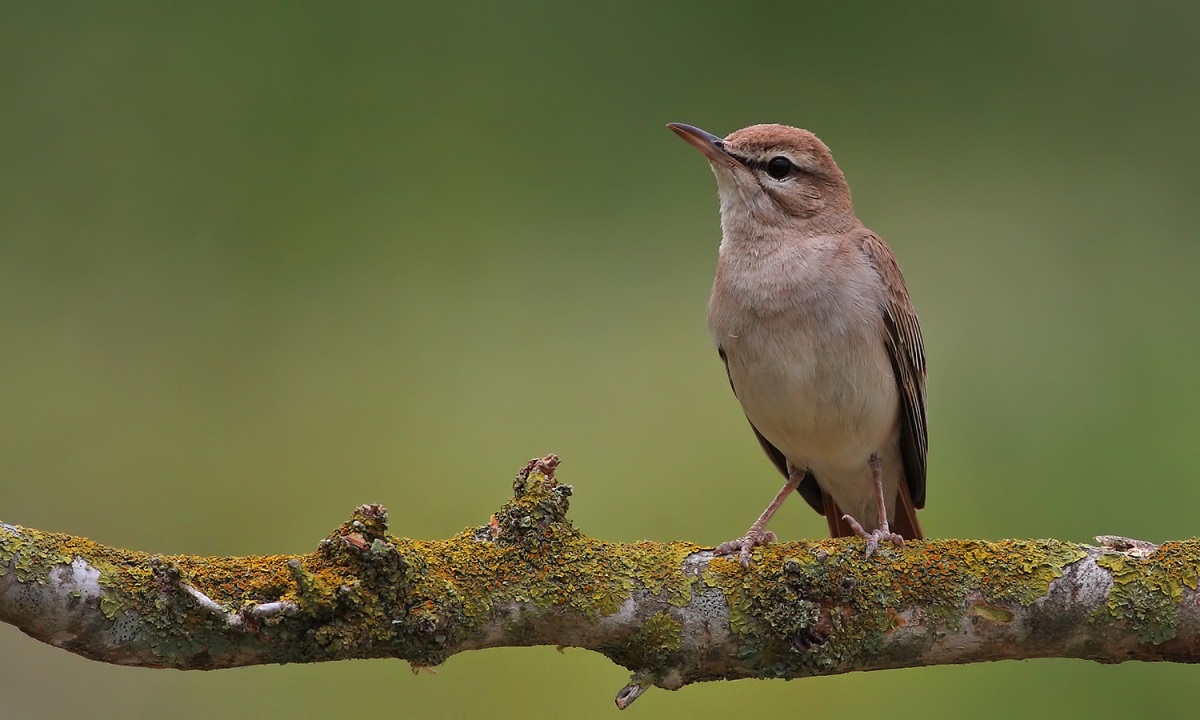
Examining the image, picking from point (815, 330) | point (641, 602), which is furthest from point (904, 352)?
point (641, 602)

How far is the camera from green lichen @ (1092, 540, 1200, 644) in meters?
2.54

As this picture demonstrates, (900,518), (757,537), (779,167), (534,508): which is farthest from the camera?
(900,518)

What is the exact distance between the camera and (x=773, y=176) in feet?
12.1

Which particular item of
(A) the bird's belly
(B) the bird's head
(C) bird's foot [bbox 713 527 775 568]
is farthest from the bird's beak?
(C) bird's foot [bbox 713 527 775 568]

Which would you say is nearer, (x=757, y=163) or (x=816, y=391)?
(x=816, y=391)

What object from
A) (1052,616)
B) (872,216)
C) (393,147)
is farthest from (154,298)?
(1052,616)

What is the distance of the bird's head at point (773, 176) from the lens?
12.0 feet

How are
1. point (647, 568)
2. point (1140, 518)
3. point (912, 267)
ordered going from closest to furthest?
point (647, 568) < point (1140, 518) < point (912, 267)

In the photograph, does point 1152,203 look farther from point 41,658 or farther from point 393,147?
Result: point 41,658

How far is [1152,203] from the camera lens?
16.7 feet

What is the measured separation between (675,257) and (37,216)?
92.2 inches

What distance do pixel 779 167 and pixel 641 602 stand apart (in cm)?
157

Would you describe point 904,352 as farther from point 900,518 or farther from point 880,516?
point 900,518

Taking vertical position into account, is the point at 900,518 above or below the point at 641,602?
above
